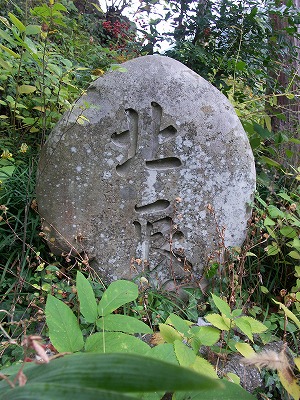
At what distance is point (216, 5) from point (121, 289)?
3053mm

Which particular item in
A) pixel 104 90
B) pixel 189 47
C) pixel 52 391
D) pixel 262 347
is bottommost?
pixel 262 347

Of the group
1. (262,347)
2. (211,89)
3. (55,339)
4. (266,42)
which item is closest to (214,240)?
(262,347)

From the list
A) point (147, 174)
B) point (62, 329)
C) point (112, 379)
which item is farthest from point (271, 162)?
point (112, 379)

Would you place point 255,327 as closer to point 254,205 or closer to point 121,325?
point 121,325

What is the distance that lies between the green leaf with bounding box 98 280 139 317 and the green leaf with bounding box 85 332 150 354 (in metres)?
0.09

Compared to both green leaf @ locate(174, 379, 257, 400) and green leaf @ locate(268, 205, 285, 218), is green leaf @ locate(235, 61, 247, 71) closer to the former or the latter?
green leaf @ locate(268, 205, 285, 218)

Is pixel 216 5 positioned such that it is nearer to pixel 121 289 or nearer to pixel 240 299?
pixel 240 299

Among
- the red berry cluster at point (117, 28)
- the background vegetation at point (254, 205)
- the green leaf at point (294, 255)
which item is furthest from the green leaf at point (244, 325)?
the red berry cluster at point (117, 28)

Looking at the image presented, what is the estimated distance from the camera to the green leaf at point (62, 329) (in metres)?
0.94

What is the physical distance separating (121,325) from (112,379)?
2.43ft

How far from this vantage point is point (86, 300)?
1.09 meters

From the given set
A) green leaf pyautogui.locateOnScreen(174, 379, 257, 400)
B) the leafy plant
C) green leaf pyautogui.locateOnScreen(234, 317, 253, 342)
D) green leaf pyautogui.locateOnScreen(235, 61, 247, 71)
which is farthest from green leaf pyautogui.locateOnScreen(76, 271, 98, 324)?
green leaf pyautogui.locateOnScreen(235, 61, 247, 71)

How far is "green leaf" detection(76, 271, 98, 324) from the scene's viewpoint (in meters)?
1.06

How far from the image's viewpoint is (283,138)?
311 centimetres
